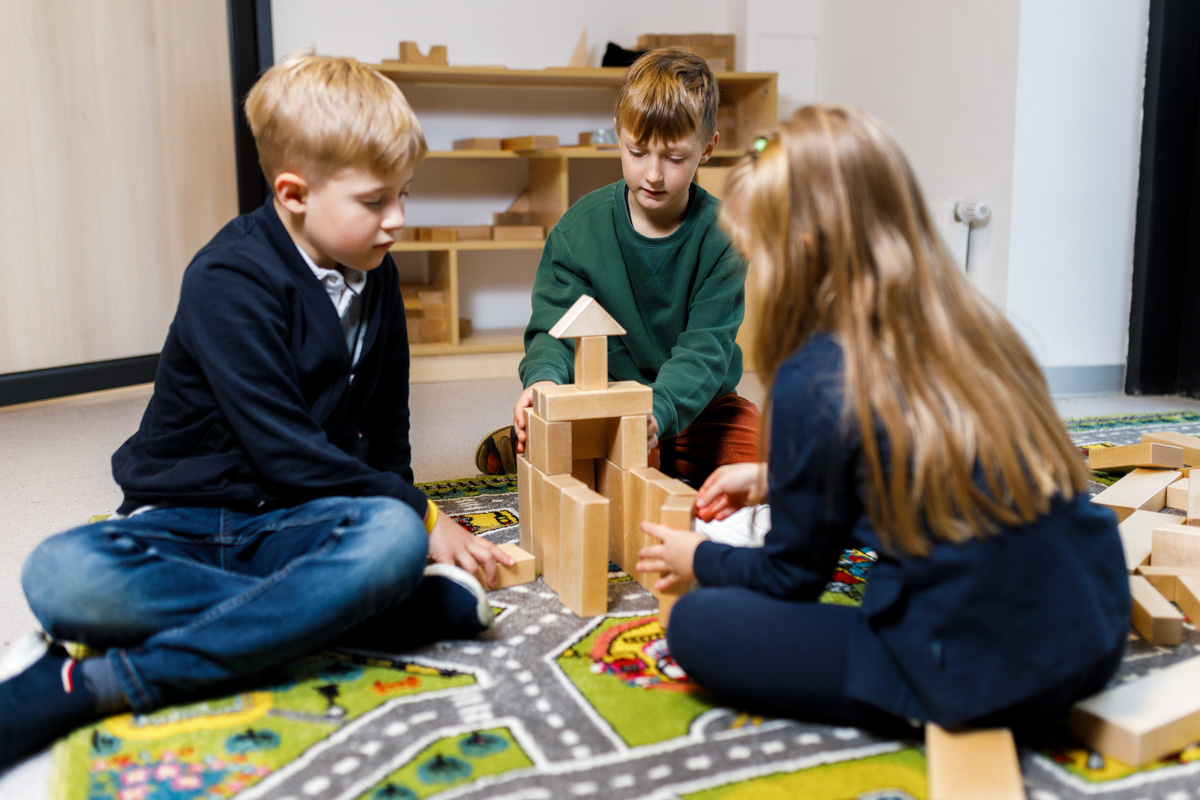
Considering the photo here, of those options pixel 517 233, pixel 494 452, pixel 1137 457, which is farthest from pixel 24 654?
pixel 517 233

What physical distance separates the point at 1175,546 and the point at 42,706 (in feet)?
3.56

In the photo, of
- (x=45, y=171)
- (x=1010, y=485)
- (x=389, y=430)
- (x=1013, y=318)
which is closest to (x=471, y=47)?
(x=45, y=171)

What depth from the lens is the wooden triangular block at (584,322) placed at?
104 centimetres

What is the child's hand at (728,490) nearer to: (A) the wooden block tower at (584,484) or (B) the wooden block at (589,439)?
(A) the wooden block tower at (584,484)

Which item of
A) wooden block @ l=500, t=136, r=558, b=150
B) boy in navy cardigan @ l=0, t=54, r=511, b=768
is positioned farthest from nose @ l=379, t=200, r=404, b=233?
wooden block @ l=500, t=136, r=558, b=150

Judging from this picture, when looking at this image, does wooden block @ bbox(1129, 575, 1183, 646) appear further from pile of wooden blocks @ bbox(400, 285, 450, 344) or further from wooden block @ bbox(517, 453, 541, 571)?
pile of wooden blocks @ bbox(400, 285, 450, 344)

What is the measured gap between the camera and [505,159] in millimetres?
2812

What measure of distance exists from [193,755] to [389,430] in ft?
1.46

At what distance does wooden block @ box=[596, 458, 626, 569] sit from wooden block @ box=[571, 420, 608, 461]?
1cm

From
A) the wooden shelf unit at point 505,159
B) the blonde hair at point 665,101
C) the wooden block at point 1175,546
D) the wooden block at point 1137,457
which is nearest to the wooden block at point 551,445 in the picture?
the blonde hair at point 665,101

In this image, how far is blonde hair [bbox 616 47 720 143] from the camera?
1207 mm

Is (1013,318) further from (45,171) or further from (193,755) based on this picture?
(45,171)

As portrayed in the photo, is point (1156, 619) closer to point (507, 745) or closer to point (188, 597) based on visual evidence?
point (507, 745)

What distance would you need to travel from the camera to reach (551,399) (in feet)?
3.34
